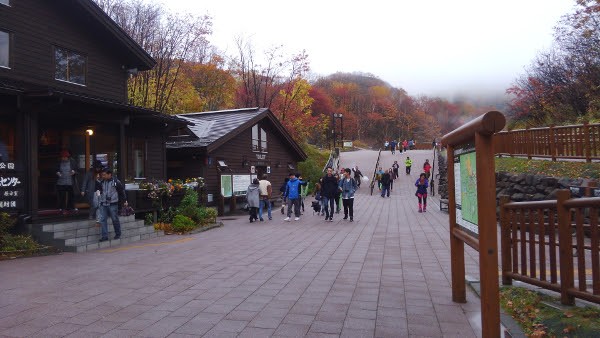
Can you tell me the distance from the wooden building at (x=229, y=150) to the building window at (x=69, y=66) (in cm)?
435

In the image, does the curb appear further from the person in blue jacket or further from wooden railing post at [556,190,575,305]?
the person in blue jacket

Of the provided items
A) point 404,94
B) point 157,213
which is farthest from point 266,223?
point 404,94

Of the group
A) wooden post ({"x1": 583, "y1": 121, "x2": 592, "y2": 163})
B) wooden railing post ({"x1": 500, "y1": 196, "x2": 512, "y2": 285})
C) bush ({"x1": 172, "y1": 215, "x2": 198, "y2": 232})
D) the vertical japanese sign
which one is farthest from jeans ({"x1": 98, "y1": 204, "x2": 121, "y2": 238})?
wooden post ({"x1": 583, "y1": 121, "x2": 592, "y2": 163})

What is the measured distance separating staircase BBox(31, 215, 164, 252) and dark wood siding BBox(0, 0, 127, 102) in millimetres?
4476

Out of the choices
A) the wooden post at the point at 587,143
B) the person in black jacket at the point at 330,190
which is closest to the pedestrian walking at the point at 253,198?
the person in black jacket at the point at 330,190

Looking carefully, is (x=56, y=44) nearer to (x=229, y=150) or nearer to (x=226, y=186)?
(x=229, y=150)

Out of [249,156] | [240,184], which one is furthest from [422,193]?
[249,156]

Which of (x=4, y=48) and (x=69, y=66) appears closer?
(x=4, y=48)

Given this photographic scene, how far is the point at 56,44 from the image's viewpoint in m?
13.9

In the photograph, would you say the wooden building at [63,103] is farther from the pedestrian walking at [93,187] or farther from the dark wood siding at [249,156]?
the dark wood siding at [249,156]

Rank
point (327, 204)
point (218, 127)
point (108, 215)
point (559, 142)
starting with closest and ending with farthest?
point (108, 215)
point (559, 142)
point (327, 204)
point (218, 127)

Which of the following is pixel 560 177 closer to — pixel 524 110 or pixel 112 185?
pixel 112 185

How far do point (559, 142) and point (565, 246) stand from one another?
10752 millimetres

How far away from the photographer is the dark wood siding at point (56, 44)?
12586mm
